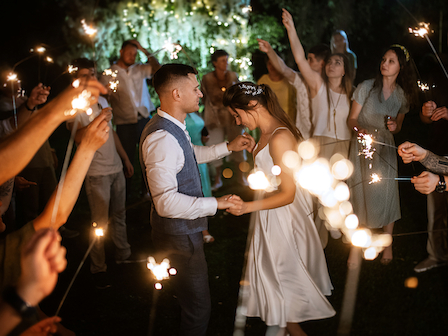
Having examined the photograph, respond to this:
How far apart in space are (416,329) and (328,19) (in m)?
9.28

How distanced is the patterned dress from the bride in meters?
1.11

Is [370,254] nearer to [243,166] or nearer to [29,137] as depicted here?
[243,166]

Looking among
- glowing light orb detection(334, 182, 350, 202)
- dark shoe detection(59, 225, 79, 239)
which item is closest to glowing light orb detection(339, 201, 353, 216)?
glowing light orb detection(334, 182, 350, 202)

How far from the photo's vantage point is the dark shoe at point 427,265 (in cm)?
374

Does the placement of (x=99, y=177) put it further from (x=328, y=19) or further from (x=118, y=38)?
(x=328, y=19)

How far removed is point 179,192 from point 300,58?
248 cm

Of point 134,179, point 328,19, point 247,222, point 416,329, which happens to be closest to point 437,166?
point 416,329

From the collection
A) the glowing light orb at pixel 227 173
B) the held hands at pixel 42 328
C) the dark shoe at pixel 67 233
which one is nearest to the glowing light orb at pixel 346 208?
the held hands at pixel 42 328

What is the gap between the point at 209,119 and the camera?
6062 mm

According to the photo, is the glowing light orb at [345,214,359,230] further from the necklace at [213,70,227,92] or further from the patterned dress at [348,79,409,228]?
the necklace at [213,70,227,92]

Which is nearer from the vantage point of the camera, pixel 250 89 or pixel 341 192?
pixel 250 89

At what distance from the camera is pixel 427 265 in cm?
376

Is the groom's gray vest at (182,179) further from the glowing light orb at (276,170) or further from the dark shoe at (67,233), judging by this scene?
the dark shoe at (67,233)

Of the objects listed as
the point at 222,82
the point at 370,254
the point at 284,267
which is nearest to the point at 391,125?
the point at 370,254
